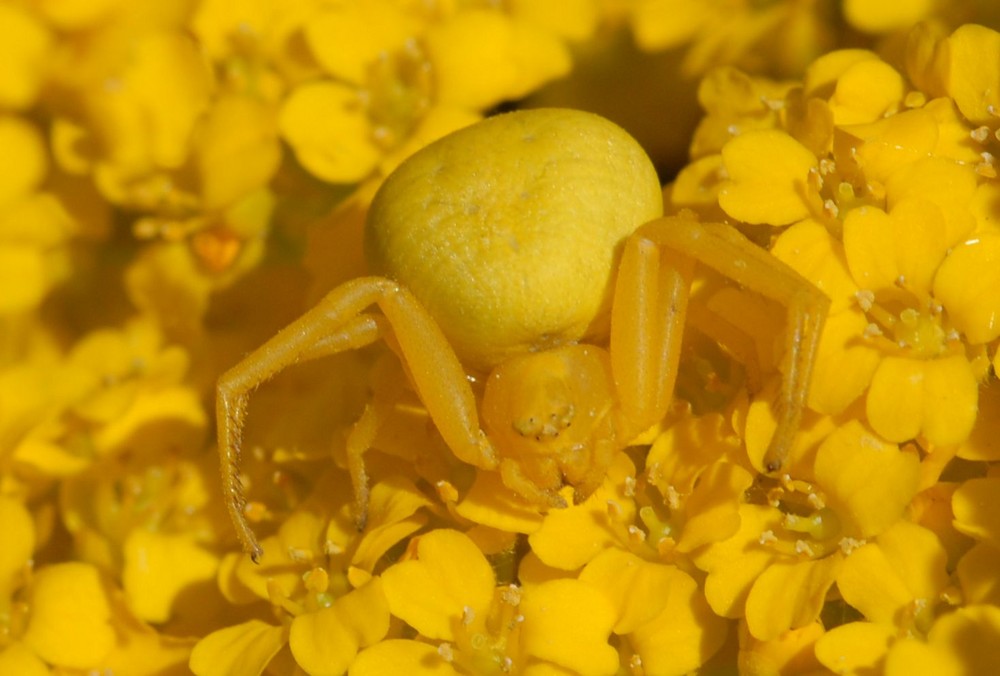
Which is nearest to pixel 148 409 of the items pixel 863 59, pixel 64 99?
pixel 64 99

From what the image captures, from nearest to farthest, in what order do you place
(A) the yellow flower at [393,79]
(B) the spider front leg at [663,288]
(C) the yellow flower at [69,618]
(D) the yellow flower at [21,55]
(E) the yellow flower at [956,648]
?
(E) the yellow flower at [956,648] < (B) the spider front leg at [663,288] < (C) the yellow flower at [69,618] < (A) the yellow flower at [393,79] < (D) the yellow flower at [21,55]

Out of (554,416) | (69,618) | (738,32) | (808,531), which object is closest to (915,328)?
(808,531)

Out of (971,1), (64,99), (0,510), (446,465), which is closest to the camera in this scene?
(446,465)

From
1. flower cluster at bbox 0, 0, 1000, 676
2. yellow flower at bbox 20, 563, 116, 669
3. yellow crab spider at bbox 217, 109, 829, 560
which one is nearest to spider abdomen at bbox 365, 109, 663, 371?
yellow crab spider at bbox 217, 109, 829, 560

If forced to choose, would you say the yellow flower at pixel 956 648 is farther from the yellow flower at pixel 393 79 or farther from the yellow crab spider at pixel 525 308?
the yellow flower at pixel 393 79

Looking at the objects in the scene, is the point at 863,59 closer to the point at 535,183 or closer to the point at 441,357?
the point at 535,183

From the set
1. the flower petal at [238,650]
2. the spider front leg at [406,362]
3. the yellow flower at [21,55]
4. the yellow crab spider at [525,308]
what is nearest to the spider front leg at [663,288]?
the yellow crab spider at [525,308]

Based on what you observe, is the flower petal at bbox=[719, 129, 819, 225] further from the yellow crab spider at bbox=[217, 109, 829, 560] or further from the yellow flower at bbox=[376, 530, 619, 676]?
the yellow flower at bbox=[376, 530, 619, 676]

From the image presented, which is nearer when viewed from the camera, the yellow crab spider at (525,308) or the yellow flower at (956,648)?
the yellow flower at (956,648)
